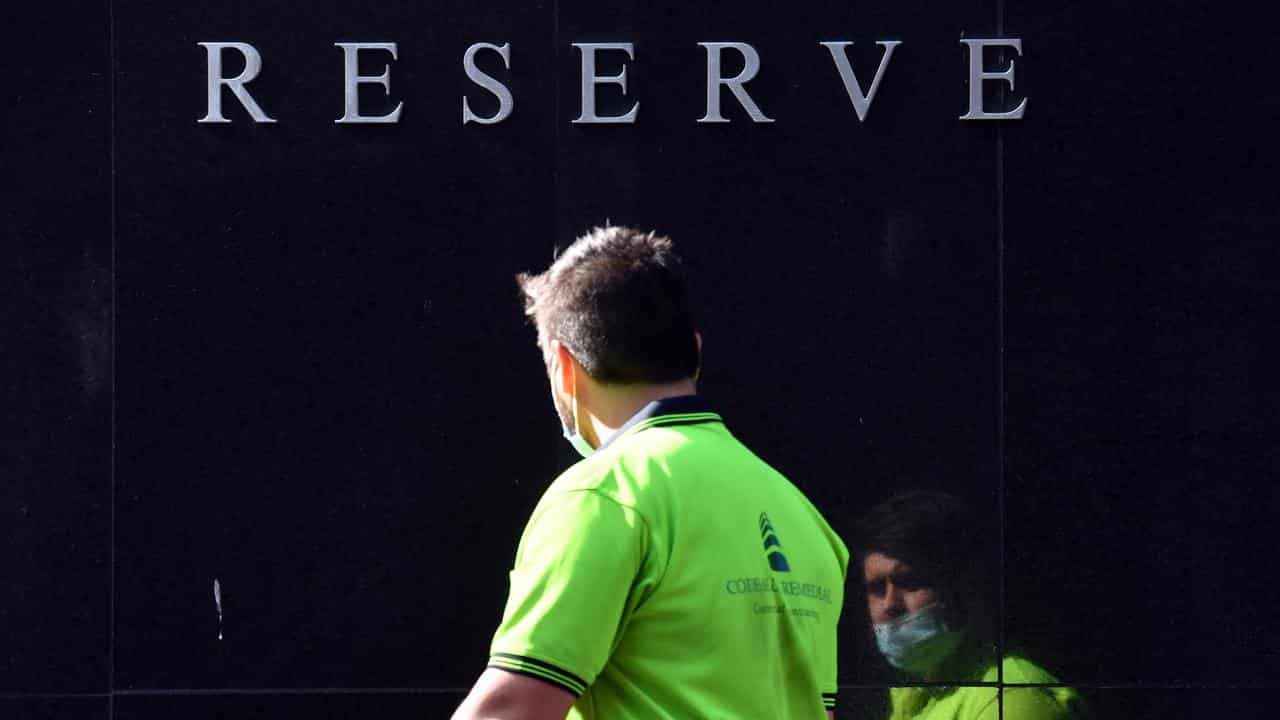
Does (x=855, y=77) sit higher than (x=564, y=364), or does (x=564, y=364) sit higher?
(x=855, y=77)

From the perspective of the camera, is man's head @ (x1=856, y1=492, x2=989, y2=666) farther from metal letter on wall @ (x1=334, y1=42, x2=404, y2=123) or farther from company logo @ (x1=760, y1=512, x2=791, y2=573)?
company logo @ (x1=760, y1=512, x2=791, y2=573)

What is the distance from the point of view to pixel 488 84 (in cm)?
482

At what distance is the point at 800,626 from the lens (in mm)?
2365

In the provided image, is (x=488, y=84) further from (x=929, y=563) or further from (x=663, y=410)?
(x=663, y=410)

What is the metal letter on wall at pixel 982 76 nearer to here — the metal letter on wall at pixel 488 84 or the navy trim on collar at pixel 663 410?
the metal letter on wall at pixel 488 84

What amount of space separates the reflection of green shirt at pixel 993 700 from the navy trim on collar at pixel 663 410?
8.87 feet

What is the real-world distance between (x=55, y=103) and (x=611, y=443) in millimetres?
3221

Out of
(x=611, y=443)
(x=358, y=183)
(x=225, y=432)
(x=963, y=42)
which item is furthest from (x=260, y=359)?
(x=611, y=443)

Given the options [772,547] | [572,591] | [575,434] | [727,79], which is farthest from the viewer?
[727,79]

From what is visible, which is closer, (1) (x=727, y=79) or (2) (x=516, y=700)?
(2) (x=516, y=700)

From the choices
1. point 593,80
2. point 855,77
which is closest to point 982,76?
point 855,77

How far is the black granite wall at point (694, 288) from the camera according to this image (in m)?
4.81

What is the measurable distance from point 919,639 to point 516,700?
116 inches

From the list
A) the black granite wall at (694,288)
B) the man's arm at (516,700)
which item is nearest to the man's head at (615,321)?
the man's arm at (516,700)
